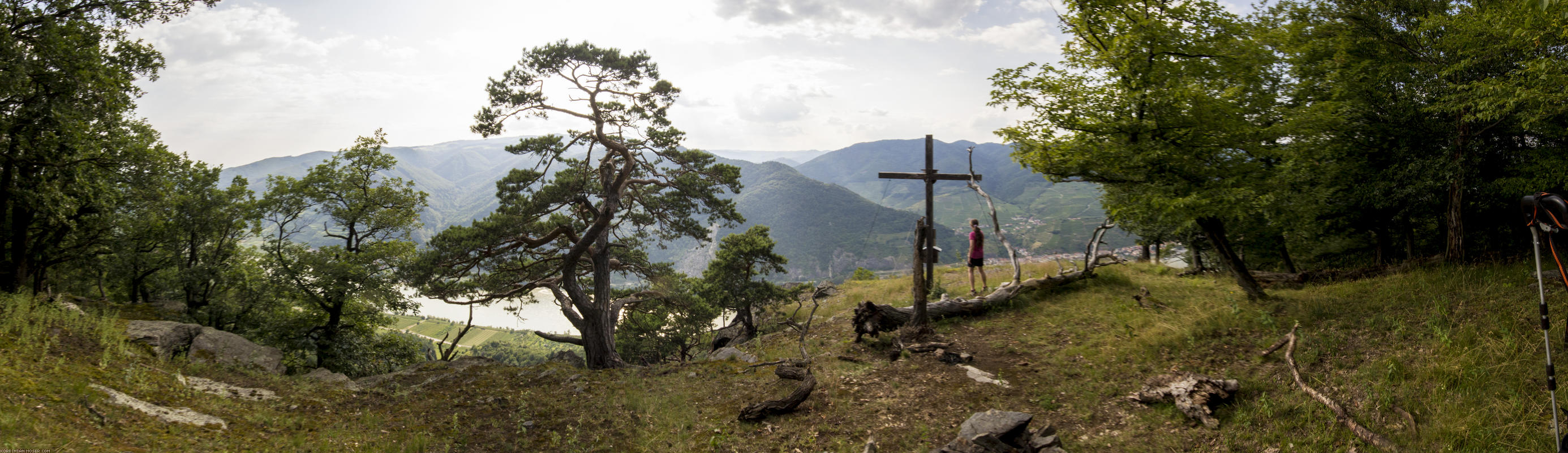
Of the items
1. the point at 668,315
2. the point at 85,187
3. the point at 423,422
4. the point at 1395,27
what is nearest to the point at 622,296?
the point at 668,315

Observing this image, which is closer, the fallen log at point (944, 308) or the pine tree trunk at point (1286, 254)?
the fallen log at point (944, 308)

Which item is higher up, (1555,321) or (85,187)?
(85,187)

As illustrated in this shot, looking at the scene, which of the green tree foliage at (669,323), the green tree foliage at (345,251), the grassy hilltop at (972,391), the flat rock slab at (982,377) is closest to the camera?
the grassy hilltop at (972,391)

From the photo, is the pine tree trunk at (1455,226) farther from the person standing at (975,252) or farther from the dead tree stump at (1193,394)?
the person standing at (975,252)

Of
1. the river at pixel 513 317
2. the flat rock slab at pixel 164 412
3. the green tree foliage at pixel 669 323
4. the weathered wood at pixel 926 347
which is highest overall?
the flat rock slab at pixel 164 412

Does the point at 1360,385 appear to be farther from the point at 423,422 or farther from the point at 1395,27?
A: the point at 423,422


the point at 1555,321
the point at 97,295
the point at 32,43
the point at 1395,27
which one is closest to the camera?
the point at 1555,321

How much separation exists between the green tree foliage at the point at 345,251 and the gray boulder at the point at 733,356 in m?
10.6

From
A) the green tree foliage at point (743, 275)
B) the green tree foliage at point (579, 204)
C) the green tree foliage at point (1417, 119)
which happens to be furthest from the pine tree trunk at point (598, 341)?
the green tree foliage at point (1417, 119)

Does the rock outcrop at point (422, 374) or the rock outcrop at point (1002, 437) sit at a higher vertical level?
A: the rock outcrop at point (1002, 437)

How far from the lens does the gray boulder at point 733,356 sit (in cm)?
1305

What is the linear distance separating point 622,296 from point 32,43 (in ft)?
43.8

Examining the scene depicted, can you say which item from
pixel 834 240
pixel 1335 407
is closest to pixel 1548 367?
pixel 1335 407

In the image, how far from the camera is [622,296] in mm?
18844
